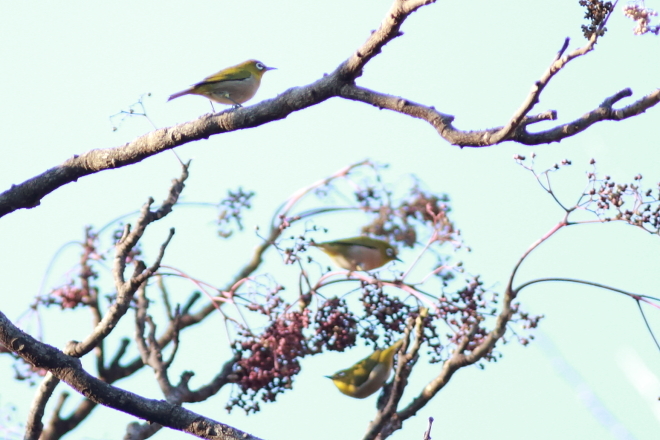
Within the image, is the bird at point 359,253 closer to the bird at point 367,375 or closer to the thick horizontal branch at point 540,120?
the bird at point 367,375

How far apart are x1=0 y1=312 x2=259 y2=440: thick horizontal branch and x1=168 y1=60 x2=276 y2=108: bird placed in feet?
7.72

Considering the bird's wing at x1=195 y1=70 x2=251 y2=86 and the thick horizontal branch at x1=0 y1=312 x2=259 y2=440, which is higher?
the bird's wing at x1=195 y1=70 x2=251 y2=86

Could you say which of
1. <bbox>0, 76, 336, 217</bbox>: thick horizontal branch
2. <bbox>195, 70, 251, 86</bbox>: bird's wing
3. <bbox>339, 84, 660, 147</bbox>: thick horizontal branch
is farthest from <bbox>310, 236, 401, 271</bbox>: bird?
<bbox>339, 84, 660, 147</bbox>: thick horizontal branch

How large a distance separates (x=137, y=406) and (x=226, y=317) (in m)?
1.60

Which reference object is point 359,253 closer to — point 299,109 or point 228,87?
point 228,87

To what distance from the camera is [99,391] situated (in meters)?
2.59

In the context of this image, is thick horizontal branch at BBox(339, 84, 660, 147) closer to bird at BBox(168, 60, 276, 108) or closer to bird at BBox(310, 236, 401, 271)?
bird at BBox(310, 236, 401, 271)

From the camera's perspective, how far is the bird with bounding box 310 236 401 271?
448 cm

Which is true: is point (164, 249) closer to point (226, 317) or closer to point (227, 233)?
point (226, 317)

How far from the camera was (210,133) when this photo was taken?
267 centimetres

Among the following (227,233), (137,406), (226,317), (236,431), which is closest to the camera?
(236,431)

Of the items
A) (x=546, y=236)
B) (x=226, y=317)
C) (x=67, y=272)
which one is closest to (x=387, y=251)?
(x=226, y=317)

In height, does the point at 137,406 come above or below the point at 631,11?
below

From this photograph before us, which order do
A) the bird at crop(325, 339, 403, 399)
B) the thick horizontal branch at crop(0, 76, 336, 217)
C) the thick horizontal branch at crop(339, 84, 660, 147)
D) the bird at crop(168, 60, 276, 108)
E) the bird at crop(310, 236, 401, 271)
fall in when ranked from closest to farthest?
1. the thick horizontal branch at crop(339, 84, 660, 147)
2. the thick horizontal branch at crop(0, 76, 336, 217)
3. the bird at crop(325, 339, 403, 399)
4. the bird at crop(310, 236, 401, 271)
5. the bird at crop(168, 60, 276, 108)
